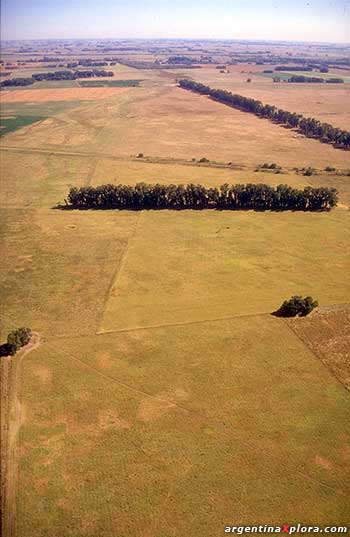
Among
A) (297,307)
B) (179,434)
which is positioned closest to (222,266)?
(297,307)

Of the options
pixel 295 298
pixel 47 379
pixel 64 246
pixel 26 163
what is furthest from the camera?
pixel 26 163

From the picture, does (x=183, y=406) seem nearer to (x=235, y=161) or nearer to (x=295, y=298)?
(x=295, y=298)

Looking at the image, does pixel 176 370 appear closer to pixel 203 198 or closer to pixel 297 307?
pixel 297 307

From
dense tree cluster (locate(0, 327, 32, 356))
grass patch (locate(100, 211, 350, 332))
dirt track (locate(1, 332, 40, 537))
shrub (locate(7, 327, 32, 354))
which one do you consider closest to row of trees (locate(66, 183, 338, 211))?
grass patch (locate(100, 211, 350, 332))

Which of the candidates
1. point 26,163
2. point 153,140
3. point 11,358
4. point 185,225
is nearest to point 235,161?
point 153,140

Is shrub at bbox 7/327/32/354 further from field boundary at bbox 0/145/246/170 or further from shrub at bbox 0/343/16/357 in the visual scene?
field boundary at bbox 0/145/246/170
